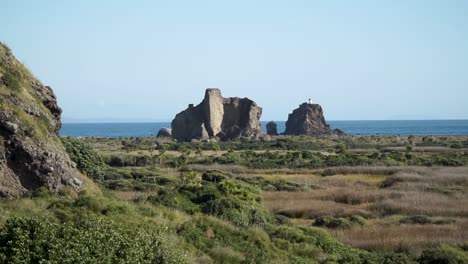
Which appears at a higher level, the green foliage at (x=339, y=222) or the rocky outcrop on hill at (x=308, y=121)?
the rocky outcrop on hill at (x=308, y=121)

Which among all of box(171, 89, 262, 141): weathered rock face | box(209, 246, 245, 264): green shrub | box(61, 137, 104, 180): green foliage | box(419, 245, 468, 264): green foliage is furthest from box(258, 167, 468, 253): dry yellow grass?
box(171, 89, 262, 141): weathered rock face

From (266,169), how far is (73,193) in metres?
36.8

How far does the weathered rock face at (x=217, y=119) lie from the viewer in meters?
108

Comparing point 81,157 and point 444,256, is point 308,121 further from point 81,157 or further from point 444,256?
point 444,256

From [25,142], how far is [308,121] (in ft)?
388

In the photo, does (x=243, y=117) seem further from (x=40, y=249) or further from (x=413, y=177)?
(x=40, y=249)

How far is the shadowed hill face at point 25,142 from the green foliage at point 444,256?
9537 mm

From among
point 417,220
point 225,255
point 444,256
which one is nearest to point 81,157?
point 225,255

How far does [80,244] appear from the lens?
353 inches

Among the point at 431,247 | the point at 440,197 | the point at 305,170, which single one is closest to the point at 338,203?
the point at 440,197

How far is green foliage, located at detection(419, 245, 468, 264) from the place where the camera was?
47.5 feet

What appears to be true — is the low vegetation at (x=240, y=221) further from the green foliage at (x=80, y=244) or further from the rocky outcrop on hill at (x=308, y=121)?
the rocky outcrop on hill at (x=308, y=121)

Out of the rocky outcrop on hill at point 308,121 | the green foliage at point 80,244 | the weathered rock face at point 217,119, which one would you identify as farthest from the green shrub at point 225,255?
the rocky outcrop on hill at point 308,121

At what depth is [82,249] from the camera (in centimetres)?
878
